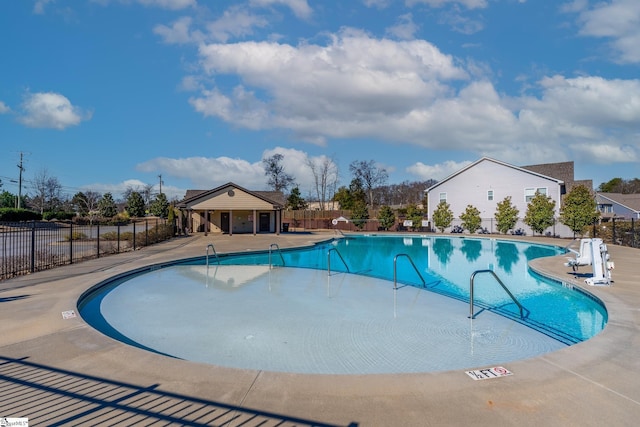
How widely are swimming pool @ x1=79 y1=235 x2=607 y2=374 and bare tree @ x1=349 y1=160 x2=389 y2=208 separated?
43.6m

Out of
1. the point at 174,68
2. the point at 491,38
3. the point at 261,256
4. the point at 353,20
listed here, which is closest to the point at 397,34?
the point at 353,20

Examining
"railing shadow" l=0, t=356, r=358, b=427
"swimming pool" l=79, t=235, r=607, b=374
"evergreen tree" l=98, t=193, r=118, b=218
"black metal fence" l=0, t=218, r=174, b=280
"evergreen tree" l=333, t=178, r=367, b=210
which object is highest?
"evergreen tree" l=333, t=178, r=367, b=210

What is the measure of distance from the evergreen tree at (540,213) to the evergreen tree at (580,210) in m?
2.09

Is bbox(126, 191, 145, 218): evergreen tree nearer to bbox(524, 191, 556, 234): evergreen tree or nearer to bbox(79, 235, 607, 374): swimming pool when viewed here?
bbox(79, 235, 607, 374): swimming pool

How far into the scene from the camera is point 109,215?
48812 mm

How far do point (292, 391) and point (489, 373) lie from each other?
207 centimetres

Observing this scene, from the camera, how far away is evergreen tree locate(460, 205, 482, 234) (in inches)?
1201

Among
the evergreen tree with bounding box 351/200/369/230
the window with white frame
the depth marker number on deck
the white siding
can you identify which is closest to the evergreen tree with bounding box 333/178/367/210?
the evergreen tree with bounding box 351/200/369/230

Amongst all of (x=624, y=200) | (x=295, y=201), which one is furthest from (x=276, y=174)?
(x=624, y=200)

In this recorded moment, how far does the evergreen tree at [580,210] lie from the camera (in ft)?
77.0

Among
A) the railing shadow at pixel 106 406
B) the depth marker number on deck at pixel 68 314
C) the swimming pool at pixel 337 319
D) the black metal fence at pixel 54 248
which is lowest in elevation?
the swimming pool at pixel 337 319

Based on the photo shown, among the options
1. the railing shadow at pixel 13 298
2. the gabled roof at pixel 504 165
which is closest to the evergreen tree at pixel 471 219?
the gabled roof at pixel 504 165

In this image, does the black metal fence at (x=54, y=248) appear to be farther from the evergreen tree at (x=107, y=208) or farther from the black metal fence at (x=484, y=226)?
the evergreen tree at (x=107, y=208)

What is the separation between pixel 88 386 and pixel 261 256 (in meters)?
14.3
